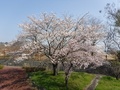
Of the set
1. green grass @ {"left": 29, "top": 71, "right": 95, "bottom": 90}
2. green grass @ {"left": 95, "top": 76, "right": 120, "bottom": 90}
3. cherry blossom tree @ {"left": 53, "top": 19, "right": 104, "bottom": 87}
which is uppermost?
cherry blossom tree @ {"left": 53, "top": 19, "right": 104, "bottom": 87}

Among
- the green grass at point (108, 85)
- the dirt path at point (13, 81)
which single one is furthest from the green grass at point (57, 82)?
the green grass at point (108, 85)

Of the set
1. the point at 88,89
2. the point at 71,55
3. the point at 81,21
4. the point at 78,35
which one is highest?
the point at 81,21

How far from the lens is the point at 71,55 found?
25.3 meters

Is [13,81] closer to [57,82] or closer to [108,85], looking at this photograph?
[57,82]

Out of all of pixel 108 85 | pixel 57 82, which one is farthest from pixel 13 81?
pixel 108 85

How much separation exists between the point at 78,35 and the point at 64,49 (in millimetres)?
2465

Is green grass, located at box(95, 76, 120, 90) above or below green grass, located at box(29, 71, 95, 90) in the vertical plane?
below

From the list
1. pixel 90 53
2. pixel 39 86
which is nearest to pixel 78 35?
pixel 90 53

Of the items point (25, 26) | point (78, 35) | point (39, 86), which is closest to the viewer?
point (39, 86)

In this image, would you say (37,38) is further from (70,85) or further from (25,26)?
(70,85)

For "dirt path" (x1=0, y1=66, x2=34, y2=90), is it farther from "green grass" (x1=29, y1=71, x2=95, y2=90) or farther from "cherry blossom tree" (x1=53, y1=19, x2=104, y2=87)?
"cherry blossom tree" (x1=53, y1=19, x2=104, y2=87)

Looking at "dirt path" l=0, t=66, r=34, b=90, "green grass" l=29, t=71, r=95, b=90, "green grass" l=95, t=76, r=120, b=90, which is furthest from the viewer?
"green grass" l=95, t=76, r=120, b=90

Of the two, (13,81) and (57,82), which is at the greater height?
(13,81)

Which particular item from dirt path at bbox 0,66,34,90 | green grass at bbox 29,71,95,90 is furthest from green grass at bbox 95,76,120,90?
dirt path at bbox 0,66,34,90
